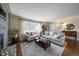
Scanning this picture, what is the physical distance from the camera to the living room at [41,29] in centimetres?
194

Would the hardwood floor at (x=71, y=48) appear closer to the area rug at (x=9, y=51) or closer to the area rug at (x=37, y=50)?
the area rug at (x=37, y=50)

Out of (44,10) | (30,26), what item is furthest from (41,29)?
(44,10)

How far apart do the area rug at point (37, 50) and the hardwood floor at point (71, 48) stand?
0.10 meters

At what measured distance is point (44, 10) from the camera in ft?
6.41

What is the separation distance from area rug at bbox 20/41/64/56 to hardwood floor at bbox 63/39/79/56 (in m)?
0.10

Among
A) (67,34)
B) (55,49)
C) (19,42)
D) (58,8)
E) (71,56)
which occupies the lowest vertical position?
(71,56)

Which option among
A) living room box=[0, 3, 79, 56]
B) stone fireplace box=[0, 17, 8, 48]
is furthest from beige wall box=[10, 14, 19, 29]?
stone fireplace box=[0, 17, 8, 48]

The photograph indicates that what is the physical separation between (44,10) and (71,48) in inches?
35.7

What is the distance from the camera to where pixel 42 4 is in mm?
1947

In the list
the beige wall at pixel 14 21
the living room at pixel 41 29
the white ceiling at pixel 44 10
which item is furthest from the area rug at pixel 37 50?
the white ceiling at pixel 44 10

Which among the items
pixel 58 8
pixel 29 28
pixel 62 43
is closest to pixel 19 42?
pixel 29 28

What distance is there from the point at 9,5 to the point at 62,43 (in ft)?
4.10

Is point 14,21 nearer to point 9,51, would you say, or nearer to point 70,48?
point 9,51

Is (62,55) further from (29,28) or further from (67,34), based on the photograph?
(29,28)
